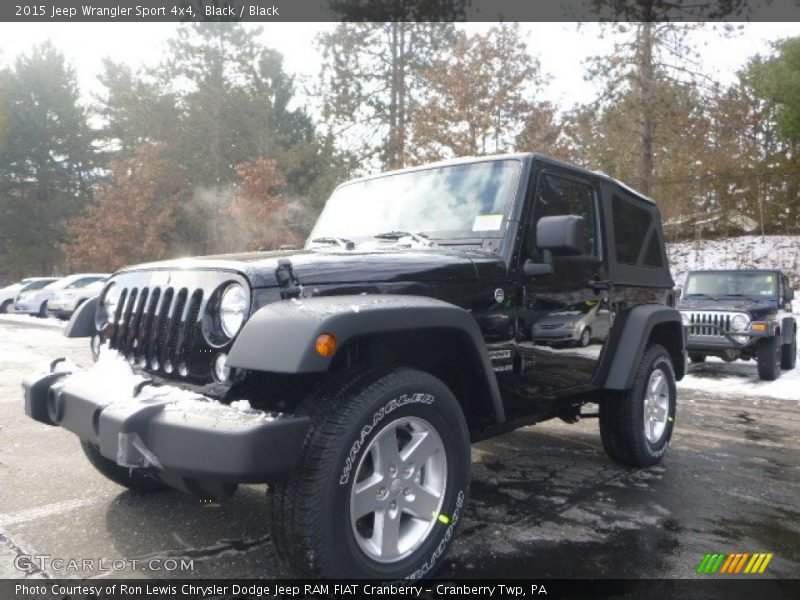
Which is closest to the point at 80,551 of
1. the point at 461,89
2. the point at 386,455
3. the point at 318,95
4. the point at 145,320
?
the point at 145,320

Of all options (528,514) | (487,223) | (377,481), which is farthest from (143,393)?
(528,514)

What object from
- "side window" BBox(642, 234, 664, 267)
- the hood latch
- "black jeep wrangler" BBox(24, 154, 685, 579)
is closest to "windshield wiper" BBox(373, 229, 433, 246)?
"black jeep wrangler" BBox(24, 154, 685, 579)

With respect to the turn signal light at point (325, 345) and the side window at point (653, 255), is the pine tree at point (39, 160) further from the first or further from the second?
the turn signal light at point (325, 345)

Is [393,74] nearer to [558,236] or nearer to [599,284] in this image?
[599,284]

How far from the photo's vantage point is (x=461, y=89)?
1802cm

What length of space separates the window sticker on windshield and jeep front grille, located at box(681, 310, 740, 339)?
664 cm

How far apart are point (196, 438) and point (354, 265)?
100cm

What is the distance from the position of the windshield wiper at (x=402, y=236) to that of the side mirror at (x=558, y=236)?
1.82 feet

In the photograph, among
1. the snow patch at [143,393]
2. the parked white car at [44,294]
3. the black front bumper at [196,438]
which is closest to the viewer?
the black front bumper at [196,438]

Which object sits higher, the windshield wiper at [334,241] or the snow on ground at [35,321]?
the windshield wiper at [334,241]

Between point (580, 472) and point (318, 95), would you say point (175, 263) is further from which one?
point (318, 95)

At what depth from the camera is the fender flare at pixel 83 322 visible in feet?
11.1

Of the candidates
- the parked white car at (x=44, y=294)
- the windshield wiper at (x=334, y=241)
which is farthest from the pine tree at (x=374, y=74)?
the windshield wiper at (x=334, y=241)

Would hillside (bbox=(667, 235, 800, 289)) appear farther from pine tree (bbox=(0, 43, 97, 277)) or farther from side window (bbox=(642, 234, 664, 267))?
pine tree (bbox=(0, 43, 97, 277))
